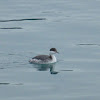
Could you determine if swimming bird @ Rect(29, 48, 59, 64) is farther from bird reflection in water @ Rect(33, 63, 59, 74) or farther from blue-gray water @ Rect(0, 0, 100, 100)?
blue-gray water @ Rect(0, 0, 100, 100)

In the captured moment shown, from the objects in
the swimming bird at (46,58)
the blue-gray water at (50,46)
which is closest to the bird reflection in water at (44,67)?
the blue-gray water at (50,46)

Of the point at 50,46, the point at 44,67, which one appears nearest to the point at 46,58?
the point at 44,67

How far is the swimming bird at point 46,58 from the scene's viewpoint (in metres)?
26.6

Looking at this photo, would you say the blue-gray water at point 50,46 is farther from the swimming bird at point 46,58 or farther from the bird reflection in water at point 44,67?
the swimming bird at point 46,58

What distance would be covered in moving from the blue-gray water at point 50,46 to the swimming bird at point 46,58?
298 millimetres

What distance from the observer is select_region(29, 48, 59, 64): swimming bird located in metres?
26.6

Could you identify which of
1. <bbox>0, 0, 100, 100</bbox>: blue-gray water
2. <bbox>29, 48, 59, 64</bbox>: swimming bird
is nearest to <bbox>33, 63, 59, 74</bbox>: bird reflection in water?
<bbox>0, 0, 100, 100</bbox>: blue-gray water

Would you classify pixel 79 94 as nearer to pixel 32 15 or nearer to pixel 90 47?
pixel 90 47

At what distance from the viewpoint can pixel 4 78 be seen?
77.7ft

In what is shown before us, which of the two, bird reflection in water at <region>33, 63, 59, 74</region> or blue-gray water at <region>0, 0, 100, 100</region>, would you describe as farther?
bird reflection in water at <region>33, 63, 59, 74</region>

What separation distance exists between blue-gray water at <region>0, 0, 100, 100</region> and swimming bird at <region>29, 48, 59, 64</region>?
0.98 ft

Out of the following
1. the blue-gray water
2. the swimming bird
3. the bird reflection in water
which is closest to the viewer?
the blue-gray water

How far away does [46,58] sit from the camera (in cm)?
2727

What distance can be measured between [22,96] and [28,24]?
46.4ft
